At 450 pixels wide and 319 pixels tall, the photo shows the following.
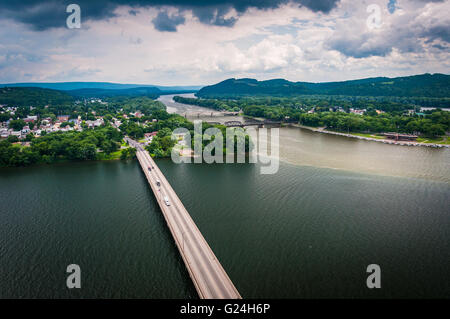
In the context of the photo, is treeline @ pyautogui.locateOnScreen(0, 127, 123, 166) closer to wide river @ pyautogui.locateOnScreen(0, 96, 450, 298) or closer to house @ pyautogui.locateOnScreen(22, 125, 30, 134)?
wide river @ pyautogui.locateOnScreen(0, 96, 450, 298)

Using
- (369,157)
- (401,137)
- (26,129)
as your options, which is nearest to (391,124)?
(401,137)

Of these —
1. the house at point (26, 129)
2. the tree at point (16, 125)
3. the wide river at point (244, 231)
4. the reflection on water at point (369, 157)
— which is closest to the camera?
the wide river at point (244, 231)

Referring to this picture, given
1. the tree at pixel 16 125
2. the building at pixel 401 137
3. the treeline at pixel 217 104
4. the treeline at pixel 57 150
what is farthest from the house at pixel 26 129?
the building at pixel 401 137

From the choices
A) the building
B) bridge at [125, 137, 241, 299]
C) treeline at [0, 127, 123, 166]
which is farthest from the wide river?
the building

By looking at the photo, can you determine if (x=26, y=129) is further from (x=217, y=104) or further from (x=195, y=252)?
(x=217, y=104)

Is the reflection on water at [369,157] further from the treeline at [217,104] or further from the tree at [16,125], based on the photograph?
the treeline at [217,104]
